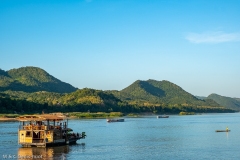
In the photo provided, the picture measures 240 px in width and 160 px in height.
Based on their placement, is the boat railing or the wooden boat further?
the boat railing

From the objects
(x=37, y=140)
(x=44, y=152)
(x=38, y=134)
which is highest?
(x=38, y=134)

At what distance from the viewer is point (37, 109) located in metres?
162

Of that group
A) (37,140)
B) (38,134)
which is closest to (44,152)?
(37,140)

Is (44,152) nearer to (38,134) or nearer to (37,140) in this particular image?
(37,140)

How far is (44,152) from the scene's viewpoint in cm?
5266

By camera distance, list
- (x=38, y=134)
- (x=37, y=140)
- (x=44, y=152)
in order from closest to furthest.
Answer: (x=44, y=152) < (x=37, y=140) < (x=38, y=134)

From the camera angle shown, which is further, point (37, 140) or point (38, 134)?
point (38, 134)

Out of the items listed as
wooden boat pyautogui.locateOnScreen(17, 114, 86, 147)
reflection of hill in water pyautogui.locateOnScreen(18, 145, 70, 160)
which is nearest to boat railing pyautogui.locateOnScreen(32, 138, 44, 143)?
wooden boat pyautogui.locateOnScreen(17, 114, 86, 147)

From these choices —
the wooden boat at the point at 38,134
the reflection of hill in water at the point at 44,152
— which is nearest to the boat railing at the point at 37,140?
the wooden boat at the point at 38,134

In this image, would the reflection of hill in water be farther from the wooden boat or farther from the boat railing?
the boat railing

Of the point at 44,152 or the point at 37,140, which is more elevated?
the point at 37,140

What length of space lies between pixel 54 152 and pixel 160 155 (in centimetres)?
1556

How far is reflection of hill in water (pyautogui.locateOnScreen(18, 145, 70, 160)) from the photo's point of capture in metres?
48.9

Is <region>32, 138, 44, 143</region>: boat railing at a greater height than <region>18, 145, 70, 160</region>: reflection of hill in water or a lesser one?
greater
